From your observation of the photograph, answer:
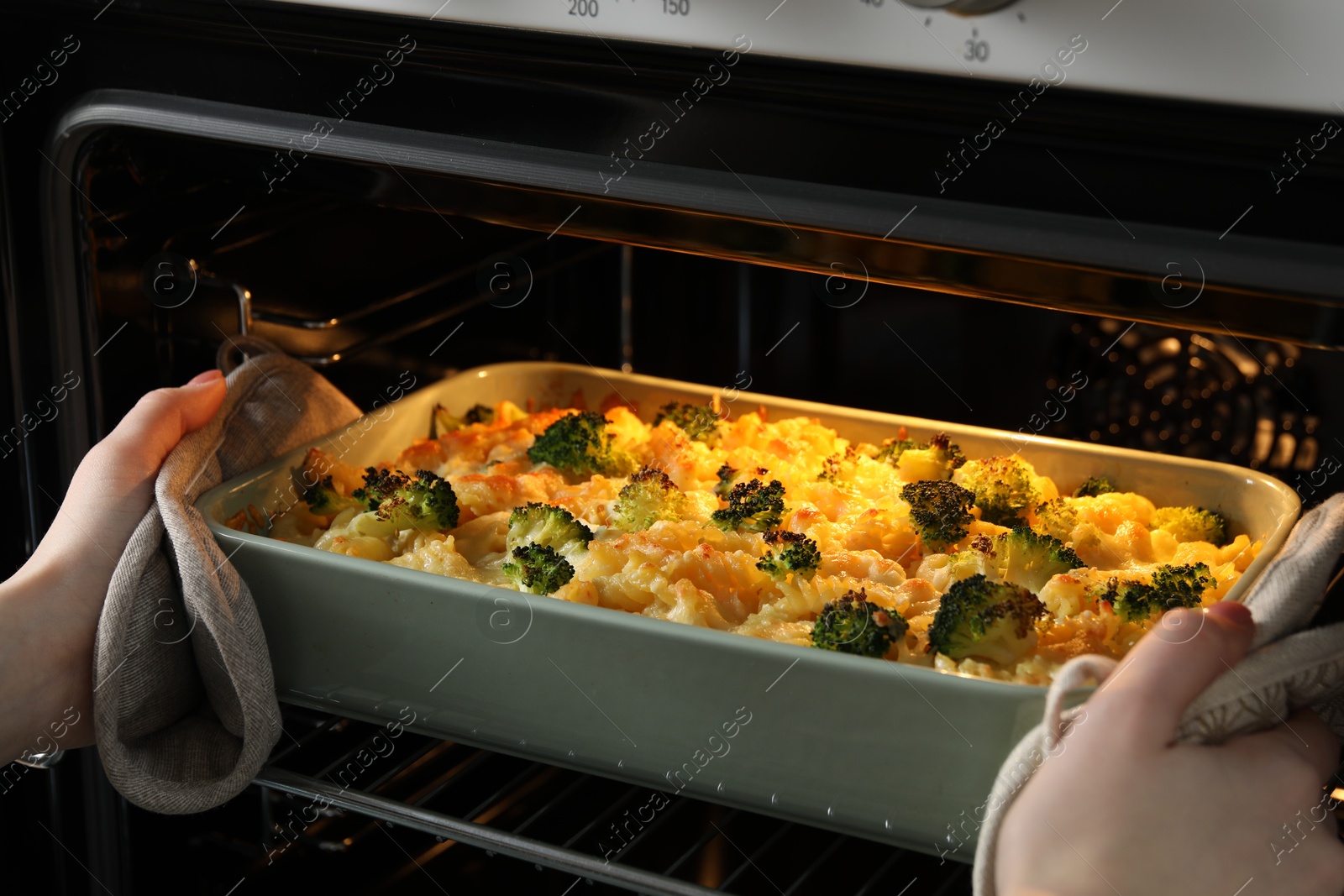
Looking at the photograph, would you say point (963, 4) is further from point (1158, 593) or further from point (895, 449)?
point (895, 449)

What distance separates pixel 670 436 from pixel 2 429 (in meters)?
0.58

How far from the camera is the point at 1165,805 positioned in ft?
2.29

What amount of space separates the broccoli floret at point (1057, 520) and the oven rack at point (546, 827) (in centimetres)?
33

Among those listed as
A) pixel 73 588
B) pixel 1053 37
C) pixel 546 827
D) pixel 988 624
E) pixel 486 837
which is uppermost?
pixel 1053 37

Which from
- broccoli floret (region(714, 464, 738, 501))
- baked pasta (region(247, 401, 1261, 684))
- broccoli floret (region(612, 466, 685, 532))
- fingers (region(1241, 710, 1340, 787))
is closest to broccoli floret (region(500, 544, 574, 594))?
baked pasta (region(247, 401, 1261, 684))

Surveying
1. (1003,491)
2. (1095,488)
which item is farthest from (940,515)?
(1095,488)

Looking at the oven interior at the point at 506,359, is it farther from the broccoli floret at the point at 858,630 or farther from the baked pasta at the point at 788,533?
the broccoli floret at the point at 858,630

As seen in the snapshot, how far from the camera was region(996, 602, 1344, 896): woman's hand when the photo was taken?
698mm

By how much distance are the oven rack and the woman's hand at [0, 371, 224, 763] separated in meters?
0.24

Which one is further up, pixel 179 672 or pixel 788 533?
pixel 788 533

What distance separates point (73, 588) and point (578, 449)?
0.43 metres

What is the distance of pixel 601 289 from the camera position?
5.19ft

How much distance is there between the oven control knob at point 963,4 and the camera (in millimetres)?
641

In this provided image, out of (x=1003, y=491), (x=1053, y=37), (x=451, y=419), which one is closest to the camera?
(x=1053, y=37)
